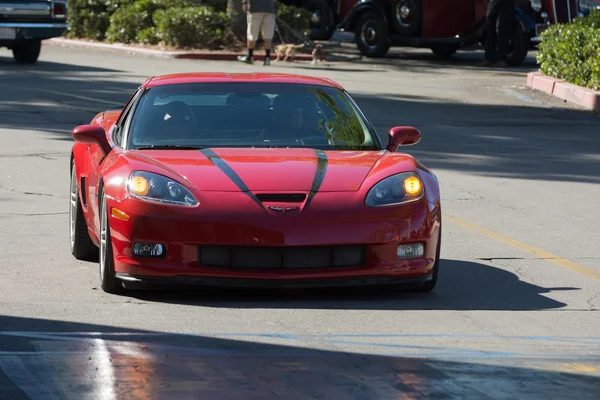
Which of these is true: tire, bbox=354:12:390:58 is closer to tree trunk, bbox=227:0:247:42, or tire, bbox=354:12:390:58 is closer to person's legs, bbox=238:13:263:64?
tree trunk, bbox=227:0:247:42

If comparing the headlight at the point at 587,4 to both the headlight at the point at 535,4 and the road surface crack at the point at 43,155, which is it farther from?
the road surface crack at the point at 43,155

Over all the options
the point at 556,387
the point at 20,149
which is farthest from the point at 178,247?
the point at 20,149

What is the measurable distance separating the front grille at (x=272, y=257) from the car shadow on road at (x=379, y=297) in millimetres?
214

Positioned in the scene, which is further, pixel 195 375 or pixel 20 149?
pixel 20 149

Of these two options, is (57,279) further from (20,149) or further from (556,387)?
(20,149)

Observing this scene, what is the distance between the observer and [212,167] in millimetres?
7156

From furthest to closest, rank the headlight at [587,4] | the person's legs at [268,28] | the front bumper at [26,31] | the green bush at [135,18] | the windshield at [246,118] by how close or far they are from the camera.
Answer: the headlight at [587,4], the green bush at [135,18], the person's legs at [268,28], the front bumper at [26,31], the windshield at [246,118]

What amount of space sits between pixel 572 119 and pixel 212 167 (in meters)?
11.6

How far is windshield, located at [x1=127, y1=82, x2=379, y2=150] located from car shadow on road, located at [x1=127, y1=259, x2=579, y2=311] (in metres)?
0.93

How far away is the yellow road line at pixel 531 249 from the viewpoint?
8.16 metres

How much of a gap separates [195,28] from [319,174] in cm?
2316

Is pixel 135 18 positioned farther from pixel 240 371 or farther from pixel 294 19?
pixel 240 371

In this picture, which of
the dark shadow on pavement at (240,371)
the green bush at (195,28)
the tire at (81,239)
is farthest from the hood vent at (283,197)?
the green bush at (195,28)

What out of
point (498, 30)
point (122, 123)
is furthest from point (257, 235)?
point (498, 30)
